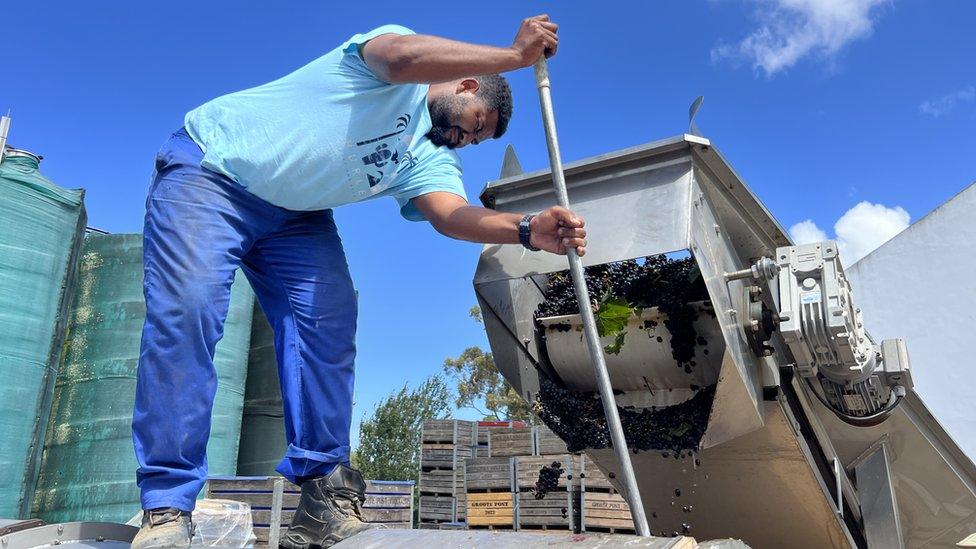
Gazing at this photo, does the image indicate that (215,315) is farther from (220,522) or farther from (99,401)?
(99,401)

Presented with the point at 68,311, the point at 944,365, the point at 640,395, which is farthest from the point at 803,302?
the point at 944,365

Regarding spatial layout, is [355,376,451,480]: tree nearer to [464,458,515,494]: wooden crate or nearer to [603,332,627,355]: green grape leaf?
[464,458,515,494]: wooden crate

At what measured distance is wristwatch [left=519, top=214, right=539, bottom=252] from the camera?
7.01 feet

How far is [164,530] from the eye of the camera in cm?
164

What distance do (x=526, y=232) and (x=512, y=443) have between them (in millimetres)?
6742

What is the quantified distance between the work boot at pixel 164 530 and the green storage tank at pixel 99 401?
4.65 metres

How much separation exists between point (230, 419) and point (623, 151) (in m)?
5.43

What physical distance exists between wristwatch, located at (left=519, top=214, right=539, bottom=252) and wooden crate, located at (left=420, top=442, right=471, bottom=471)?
7.66 m

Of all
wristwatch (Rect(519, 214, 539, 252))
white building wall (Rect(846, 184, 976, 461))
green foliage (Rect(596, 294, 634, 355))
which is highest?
→ white building wall (Rect(846, 184, 976, 461))

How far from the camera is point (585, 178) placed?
2.27 metres

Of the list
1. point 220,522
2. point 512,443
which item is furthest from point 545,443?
point 220,522

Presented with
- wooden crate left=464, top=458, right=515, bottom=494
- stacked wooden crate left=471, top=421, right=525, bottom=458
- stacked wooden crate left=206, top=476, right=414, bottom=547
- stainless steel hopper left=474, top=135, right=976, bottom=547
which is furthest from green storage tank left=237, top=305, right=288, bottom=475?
stainless steel hopper left=474, top=135, right=976, bottom=547

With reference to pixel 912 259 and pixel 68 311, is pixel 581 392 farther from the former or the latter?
pixel 912 259

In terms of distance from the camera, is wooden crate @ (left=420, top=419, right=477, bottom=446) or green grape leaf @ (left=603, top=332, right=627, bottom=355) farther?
wooden crate @ (left=420, top=419, right=477, bottom=446)
